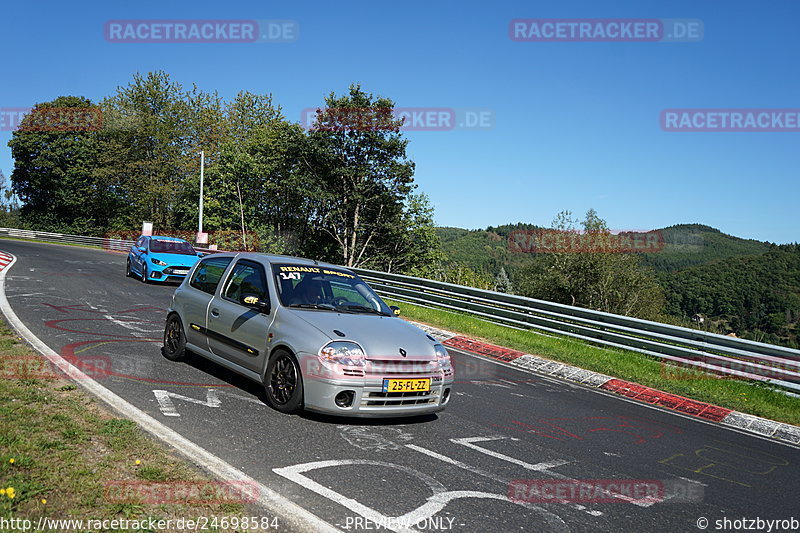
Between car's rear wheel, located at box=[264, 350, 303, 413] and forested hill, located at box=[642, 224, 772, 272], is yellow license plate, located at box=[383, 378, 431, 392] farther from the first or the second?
forested hill, located at box=[642, 224, 772, 272]

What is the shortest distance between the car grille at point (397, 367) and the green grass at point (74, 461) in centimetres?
198

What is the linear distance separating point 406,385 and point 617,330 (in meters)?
8.67

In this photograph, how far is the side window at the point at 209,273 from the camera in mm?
7629

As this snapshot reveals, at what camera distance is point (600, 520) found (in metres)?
4.07

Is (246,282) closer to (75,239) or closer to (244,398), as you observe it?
(244,398)

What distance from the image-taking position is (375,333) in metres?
6.05

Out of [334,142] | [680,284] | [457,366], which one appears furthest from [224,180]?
[680,284]

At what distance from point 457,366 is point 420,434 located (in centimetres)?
430

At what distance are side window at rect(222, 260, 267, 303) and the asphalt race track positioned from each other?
1103 mm

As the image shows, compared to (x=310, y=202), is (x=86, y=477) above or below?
below

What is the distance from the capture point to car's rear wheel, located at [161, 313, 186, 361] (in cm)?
781

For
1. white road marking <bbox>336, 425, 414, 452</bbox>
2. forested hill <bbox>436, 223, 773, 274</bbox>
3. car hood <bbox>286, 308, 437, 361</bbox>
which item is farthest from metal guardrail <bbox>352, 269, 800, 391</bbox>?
forested hill <bbox>436, 223, 773, 274</bbox>

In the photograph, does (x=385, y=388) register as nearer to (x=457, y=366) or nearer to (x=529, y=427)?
(x=529, y=427)

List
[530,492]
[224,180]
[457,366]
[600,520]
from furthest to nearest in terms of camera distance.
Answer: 1. [224,180]
2. [457,366]
3. [530,492]
4. [600,520]
